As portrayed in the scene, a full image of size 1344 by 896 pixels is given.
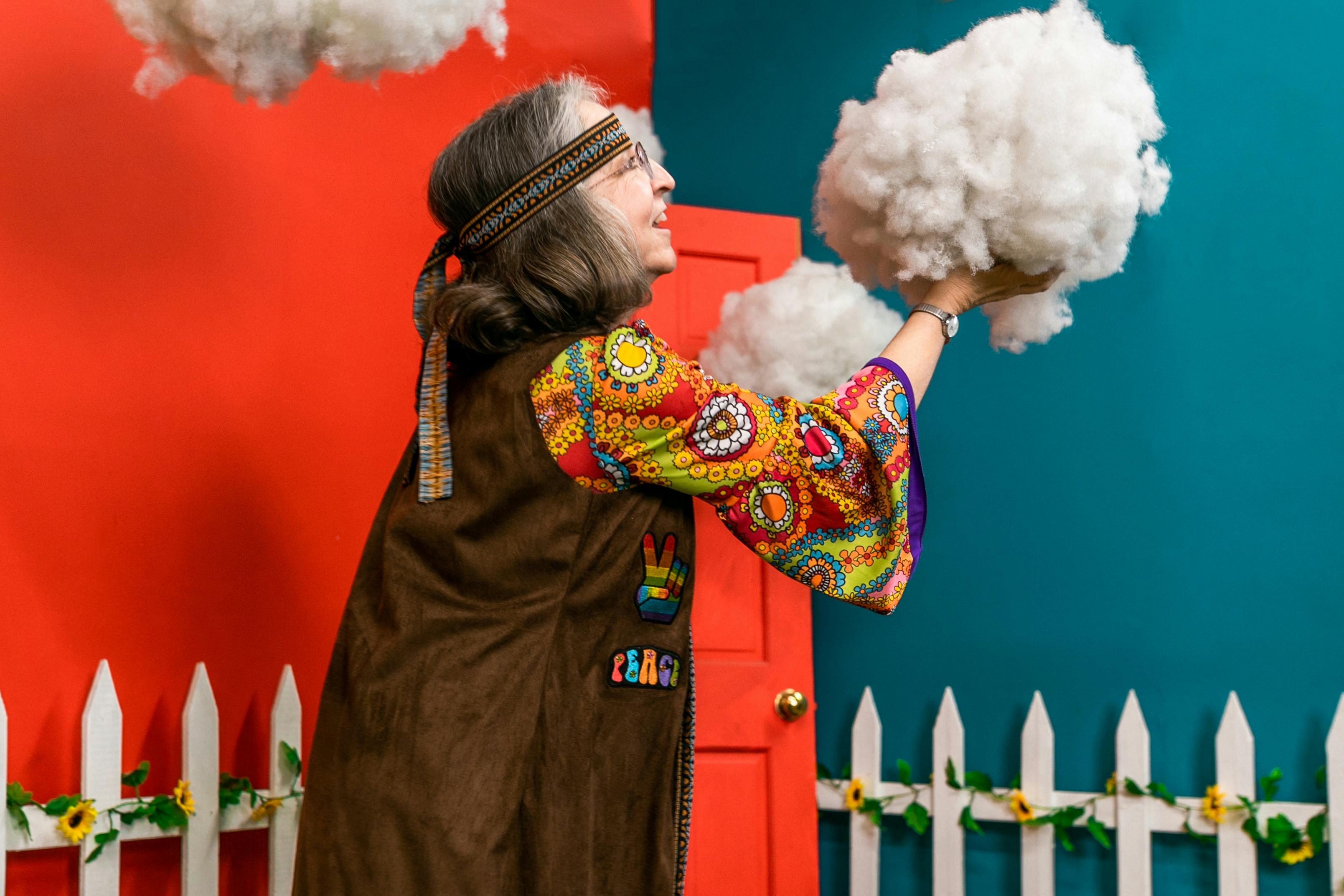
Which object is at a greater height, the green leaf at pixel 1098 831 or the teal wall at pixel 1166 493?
the teal wall at pixel 1166 493

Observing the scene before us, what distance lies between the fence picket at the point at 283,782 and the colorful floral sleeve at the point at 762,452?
4.30 ft

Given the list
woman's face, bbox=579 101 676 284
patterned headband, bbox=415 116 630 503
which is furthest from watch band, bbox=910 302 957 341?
patterned headband, bbox=415 116 630 503

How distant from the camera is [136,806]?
210 centimetres

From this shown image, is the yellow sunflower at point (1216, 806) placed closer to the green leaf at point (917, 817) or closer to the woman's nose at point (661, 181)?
the green leaf at point (917, 817)

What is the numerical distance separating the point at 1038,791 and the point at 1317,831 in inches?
23.6

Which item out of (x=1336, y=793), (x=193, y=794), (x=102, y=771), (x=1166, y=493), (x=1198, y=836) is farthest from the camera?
(x=1166, y=493)

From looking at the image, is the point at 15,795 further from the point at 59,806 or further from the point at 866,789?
the point at 866,789

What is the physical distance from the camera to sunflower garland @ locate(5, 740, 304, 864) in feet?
6.49

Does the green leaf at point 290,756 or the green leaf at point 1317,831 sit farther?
the green leaf at point 1317,831

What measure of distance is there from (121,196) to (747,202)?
5.77 ft

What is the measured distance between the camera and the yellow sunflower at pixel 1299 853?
253 centimetres

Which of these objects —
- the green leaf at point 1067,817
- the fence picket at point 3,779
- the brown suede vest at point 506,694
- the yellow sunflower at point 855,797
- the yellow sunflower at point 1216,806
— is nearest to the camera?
the brown suede vest at point 506,694

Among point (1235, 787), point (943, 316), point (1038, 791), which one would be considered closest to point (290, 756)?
point (943, 316)

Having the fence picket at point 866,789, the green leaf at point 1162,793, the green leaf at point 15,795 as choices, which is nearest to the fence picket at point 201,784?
the green leaf at point 15,795
